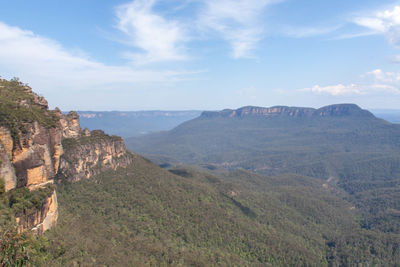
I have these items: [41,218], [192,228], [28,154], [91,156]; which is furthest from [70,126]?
[192,228]

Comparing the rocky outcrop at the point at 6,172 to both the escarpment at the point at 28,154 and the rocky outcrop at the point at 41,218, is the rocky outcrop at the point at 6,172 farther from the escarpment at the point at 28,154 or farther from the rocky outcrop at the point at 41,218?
the rocky outcrop at the point at 41,218

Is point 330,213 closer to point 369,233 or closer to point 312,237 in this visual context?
point 369,233

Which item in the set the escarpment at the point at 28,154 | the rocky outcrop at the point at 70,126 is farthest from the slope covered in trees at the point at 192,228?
the rocky outcrop at the point at 70,126

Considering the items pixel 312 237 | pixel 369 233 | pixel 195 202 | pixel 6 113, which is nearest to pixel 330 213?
pixel 369 233

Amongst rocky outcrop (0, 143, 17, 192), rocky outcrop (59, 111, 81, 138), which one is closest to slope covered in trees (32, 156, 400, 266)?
rocky outcrop (0, 143, 17, 192)

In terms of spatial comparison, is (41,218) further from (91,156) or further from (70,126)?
(70,126)

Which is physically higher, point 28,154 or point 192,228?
point 28,154

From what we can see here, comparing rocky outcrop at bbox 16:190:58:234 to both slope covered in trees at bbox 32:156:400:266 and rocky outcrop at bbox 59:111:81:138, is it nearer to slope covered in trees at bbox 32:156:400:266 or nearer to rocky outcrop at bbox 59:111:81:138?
slope covered in trees at bbox 32:156:400:266

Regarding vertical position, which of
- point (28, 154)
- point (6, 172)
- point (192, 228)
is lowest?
point (192, 228)
